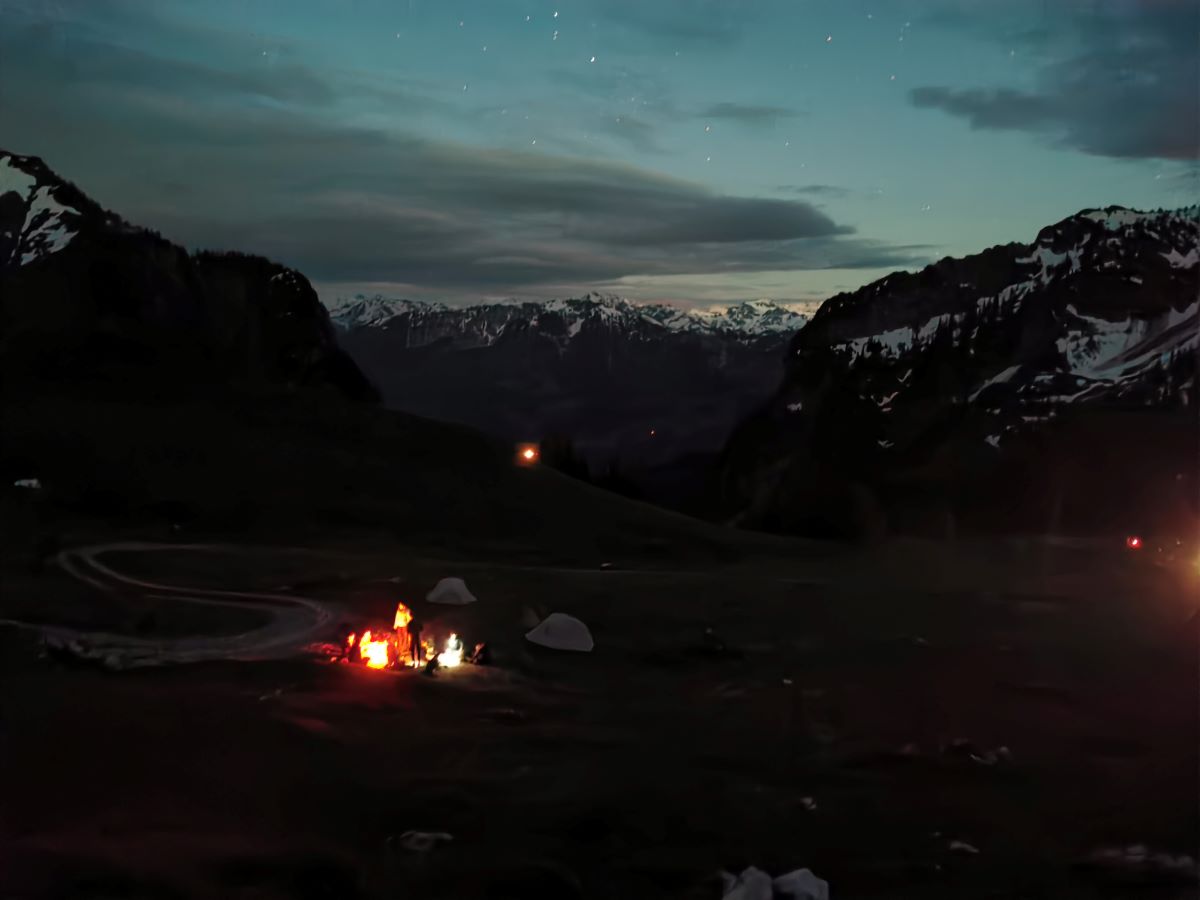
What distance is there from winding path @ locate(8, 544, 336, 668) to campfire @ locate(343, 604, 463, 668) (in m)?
2.39

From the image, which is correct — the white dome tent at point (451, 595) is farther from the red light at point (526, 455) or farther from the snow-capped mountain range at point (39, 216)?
the snow-capped mountain range at point (39, 216)

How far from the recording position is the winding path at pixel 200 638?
32812 mm

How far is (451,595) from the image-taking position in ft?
154

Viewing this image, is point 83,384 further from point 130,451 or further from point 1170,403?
point 1170,403

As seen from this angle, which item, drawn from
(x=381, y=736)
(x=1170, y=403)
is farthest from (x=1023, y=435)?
(x=381, y=736)

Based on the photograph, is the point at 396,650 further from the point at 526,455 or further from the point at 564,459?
the point at 564,459

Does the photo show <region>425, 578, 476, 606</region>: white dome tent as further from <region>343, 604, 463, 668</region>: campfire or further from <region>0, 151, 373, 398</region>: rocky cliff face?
<region>0, 151, 373, 398</region>: rocky cliff face

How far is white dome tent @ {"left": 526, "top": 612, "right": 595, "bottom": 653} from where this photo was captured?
3772 centimetres

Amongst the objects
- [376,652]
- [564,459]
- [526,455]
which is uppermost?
[526,455]

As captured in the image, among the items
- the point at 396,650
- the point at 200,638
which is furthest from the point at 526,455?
the point at 396,650

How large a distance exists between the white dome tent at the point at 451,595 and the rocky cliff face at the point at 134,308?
70106 millimetres

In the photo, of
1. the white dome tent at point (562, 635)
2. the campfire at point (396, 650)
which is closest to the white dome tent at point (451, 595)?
the white dome tent at point (562, 635)

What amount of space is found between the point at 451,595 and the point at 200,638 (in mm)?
13119

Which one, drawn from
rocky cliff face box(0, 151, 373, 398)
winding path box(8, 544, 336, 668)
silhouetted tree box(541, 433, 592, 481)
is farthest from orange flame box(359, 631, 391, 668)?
silhouetted tree box(541, 433, 592, 481)
